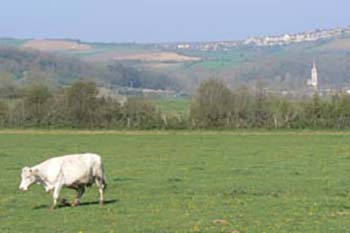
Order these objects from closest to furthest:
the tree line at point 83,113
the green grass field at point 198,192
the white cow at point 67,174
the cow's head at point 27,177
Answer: the green grass field at point 198,192
the white cow at point 67,174
the cow's head at point 27,177
the tree line at point 83,113

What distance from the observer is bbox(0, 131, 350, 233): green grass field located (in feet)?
64.6

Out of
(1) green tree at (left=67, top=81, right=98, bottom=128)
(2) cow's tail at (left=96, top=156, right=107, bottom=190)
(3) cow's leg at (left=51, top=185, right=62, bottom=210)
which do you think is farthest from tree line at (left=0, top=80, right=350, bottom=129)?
(3) cow's leg at (left=51, top=185, right=62, bottom=210)

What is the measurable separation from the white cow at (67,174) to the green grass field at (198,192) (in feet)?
2.28

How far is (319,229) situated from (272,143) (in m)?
43.0

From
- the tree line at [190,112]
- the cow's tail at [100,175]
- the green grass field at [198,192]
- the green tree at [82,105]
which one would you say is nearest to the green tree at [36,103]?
the tree line at [190,112]

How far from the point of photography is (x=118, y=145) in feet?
194

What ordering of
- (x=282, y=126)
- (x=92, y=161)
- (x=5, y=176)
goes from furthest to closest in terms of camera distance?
(x=282, y=126), (x=5, y=176), (x=92, y=161)

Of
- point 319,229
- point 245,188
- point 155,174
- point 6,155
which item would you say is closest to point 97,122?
point 6,155

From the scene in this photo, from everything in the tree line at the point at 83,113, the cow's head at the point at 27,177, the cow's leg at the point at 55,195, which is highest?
the cow's head at the point at 27,177

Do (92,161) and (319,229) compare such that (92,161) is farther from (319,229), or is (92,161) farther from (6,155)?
(6,155)

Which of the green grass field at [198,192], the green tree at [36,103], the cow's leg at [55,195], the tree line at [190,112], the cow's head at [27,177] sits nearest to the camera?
the green grass field at [198,192]

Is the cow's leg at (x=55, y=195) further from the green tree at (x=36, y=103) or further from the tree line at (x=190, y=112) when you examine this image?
the green tree at (x=36, y=103)

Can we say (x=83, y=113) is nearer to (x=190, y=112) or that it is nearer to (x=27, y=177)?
(x=190, y=112)

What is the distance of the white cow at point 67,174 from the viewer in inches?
931
